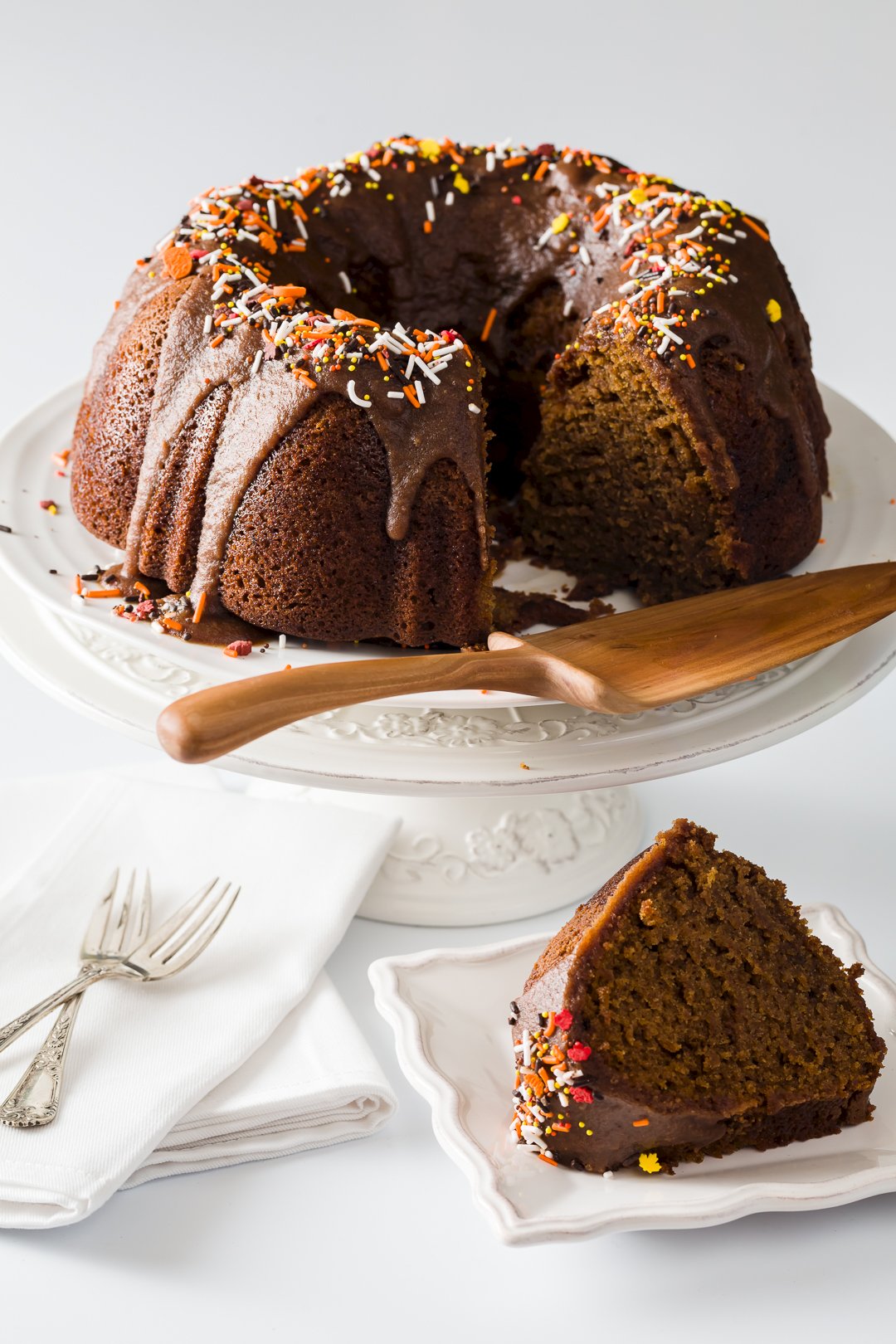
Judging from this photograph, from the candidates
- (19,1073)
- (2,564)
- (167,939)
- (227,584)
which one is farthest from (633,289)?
(19,1073)

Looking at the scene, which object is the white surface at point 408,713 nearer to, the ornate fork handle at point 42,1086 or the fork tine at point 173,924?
the fork tine at point 173,924

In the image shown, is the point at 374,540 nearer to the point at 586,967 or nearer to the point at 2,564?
the point at 2,564

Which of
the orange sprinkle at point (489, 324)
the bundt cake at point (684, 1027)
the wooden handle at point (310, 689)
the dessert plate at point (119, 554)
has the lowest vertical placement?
the bundt cake at point (684, 1027)

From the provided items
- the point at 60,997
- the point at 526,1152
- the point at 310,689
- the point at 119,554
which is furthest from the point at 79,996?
the point at 119,554

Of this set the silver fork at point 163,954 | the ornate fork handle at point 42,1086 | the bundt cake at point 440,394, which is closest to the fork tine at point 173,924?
the silver fork at point 163,954

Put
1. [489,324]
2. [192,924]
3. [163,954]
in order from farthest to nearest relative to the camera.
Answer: [489,324] < [192,924] < [163,954]

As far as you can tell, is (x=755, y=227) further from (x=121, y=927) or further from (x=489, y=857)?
(x=121, y=927)
